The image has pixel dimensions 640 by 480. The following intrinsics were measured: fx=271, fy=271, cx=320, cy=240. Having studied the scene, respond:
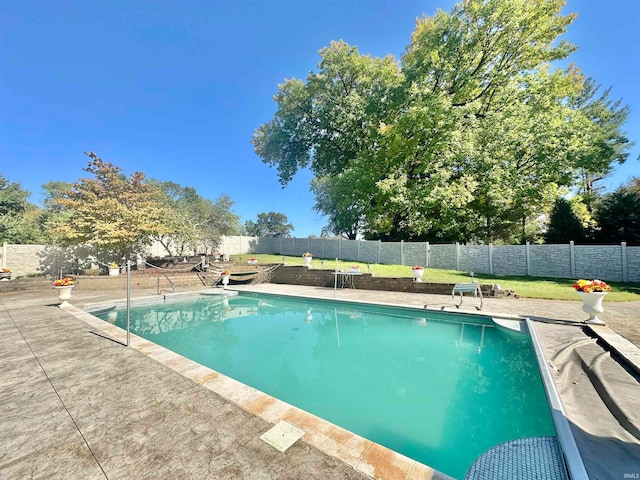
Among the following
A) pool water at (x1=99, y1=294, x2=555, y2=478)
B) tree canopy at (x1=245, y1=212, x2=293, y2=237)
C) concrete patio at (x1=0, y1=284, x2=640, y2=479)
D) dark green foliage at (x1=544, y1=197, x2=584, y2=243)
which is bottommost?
pool water at (x1=99, y1=294, x2=555, y2=478)

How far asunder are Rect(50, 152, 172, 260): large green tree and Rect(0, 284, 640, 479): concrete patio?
11.6m

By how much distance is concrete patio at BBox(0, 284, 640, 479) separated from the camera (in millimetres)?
1748

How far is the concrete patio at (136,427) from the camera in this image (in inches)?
68.8

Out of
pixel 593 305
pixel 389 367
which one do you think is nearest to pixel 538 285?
pixel 593 305

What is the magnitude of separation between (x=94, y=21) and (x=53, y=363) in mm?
13775

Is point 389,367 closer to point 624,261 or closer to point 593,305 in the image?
point 593,305

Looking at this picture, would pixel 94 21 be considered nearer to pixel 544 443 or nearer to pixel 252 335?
pixel 252 335

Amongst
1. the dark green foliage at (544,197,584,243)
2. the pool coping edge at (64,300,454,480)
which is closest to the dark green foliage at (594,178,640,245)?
the dark green foliage at (544,197,584,243)

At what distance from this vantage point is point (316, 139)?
23.5 metres

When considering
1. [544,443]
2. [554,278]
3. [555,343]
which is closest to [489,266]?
[554,278]

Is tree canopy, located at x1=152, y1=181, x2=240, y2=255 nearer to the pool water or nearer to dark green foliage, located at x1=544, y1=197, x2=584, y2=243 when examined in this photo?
the pool water

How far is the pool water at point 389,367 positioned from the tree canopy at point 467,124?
10473 millimetres

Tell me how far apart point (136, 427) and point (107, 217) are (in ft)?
51.6

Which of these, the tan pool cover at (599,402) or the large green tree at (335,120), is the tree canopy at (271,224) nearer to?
the large green tree at (335,120)
